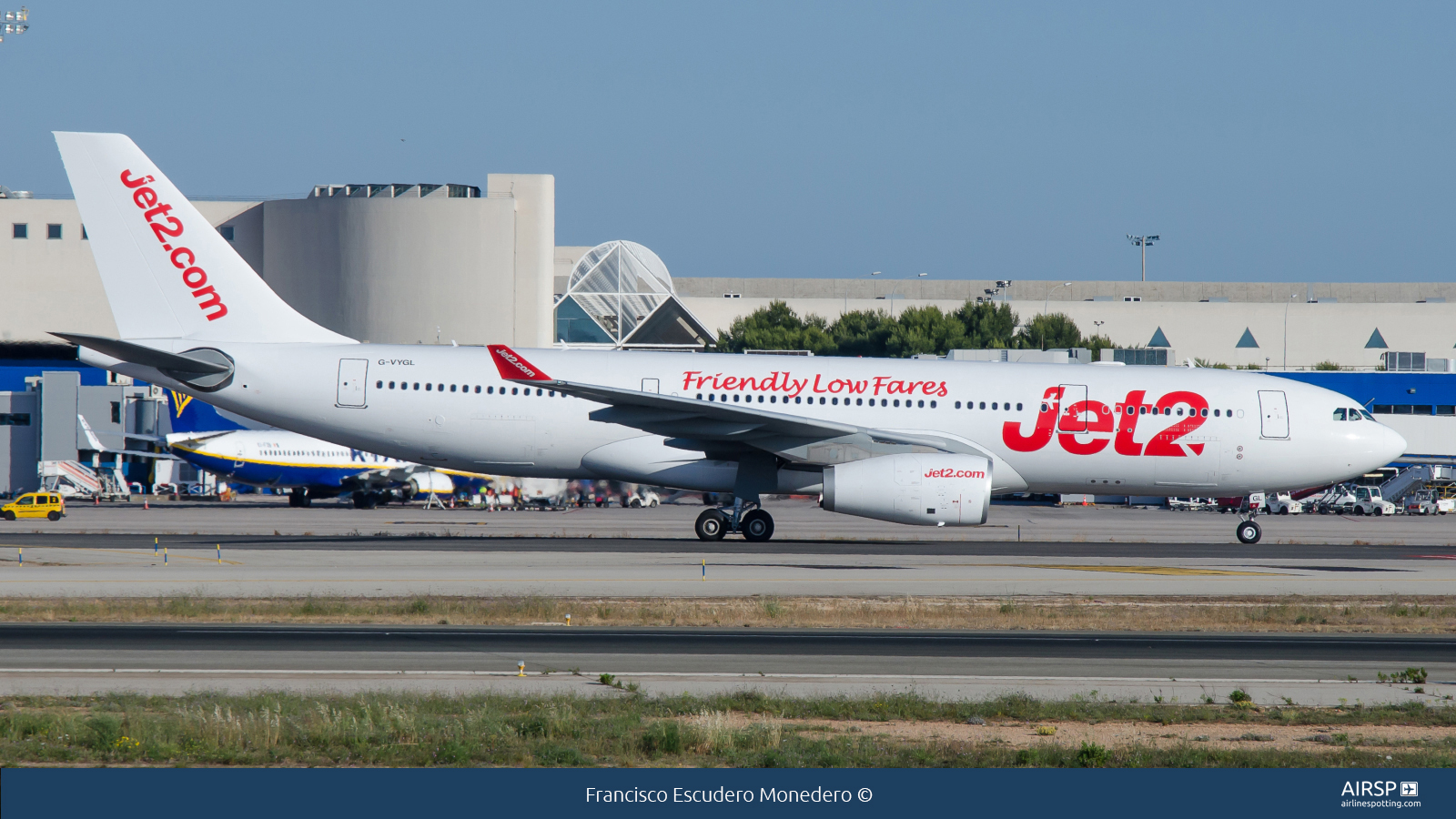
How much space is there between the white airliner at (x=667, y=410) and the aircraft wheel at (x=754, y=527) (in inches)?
1.8

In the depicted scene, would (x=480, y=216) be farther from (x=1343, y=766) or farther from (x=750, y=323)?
(x=1343, y=766)

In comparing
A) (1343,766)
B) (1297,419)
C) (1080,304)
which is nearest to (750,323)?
(1080,304)

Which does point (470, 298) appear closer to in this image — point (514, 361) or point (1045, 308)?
point (1045, 308)

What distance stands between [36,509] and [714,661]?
38.1 meters

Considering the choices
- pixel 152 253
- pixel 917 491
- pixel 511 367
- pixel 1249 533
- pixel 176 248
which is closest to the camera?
pixel 917 491

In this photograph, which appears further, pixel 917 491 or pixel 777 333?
pixel 777 333

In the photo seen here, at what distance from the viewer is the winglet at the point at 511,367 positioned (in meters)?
27.8

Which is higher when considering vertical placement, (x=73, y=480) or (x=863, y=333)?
(x=863, y=333)

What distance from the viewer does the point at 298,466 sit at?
59750mm

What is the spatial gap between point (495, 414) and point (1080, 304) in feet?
289

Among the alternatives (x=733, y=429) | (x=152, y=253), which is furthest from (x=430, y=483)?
(x=733, y=429)

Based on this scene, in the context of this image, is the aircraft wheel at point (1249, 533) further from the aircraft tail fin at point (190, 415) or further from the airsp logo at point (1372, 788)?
the aircraft tail fin at point (190, 415)

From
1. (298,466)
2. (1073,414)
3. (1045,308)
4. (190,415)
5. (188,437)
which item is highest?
(1045,308)

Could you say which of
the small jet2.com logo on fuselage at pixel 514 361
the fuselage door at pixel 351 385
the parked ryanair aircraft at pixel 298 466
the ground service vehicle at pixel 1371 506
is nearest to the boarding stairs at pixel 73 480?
the parked ryanair aircraft at pixel 298 466
